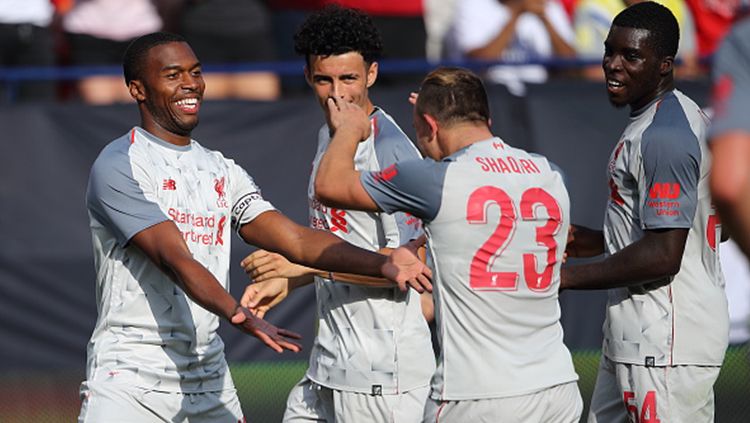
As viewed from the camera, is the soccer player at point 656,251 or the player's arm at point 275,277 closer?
the soccer player at point 656,251

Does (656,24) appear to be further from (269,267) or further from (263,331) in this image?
(263,331)

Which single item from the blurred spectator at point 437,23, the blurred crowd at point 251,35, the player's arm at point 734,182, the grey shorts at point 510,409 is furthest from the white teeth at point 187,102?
the blurred spectator at point 437,23

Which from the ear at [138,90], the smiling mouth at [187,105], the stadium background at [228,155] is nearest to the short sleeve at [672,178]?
the smiling mouth at [187,105]

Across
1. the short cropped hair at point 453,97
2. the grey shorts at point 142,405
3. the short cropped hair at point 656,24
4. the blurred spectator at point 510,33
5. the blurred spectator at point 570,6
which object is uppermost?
the blurred spectator at point 570,6

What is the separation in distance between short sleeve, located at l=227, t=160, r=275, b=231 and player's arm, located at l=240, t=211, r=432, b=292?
3 cm

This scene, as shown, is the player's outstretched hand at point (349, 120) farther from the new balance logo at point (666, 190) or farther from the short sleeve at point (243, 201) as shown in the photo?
the new balance logo at point (666, 190)

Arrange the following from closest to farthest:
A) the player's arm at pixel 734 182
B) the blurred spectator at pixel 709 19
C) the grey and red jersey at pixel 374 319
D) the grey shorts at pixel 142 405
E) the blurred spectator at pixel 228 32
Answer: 1. the player's arm at pixel 734 182
2. the grey shorts at pixel 142 405
3. the grey and red jersey at pixel 374 319
4. the blurred spectator at pixel 228 32
5. the blurred spectator at pixel 709 19

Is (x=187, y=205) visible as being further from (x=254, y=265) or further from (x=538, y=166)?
(x=538, y=166)

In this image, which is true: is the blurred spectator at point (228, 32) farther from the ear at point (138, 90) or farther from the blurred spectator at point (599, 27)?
the ear at point (138, 90)

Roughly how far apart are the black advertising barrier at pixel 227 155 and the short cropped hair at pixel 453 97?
5142 millimetres

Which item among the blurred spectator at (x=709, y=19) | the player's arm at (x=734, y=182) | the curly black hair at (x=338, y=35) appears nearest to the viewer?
the player's arm at (x=734, y=182)

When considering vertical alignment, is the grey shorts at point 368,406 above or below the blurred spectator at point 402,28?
below

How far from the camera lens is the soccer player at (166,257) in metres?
5.25

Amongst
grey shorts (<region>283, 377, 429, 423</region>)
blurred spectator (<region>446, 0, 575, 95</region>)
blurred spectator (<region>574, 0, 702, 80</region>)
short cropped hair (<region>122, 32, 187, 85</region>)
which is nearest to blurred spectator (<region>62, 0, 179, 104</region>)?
blurred spectator (<region>446, 0, 575, 95</region>)
